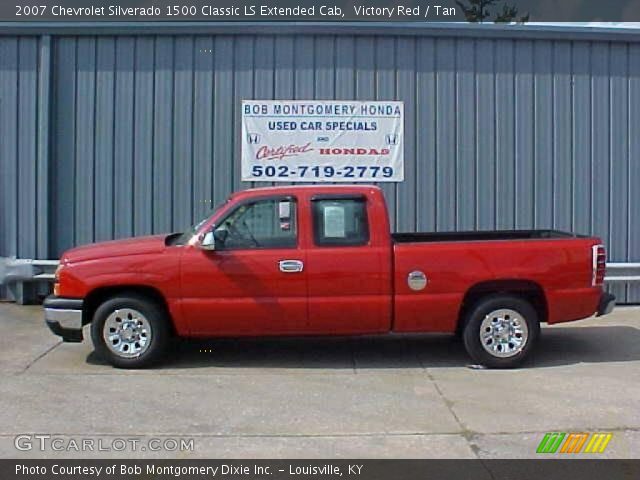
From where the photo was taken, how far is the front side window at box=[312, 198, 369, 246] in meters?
8.07

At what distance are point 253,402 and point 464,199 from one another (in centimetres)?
619

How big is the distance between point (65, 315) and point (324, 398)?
2.72 meters

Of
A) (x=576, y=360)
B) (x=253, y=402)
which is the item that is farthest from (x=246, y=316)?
(x=576, y=360)

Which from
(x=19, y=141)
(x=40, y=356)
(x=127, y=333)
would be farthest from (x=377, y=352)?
(x=19, y=141)

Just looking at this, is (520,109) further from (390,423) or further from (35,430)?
(35,430)

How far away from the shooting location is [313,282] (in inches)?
313

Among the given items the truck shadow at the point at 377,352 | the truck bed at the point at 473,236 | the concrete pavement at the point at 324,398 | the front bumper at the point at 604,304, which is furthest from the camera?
the truck bed at the point at 473,236

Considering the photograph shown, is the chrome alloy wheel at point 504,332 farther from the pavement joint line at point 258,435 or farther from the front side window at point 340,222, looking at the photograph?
the pavement joint line at point 258,435

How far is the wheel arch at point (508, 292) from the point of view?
812 centimetres

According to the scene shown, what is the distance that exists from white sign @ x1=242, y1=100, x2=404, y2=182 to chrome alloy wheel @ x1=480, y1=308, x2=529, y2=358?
14.4 ft

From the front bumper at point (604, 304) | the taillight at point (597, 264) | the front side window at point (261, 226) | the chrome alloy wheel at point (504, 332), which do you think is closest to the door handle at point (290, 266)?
the front side window at point (261, 226)
